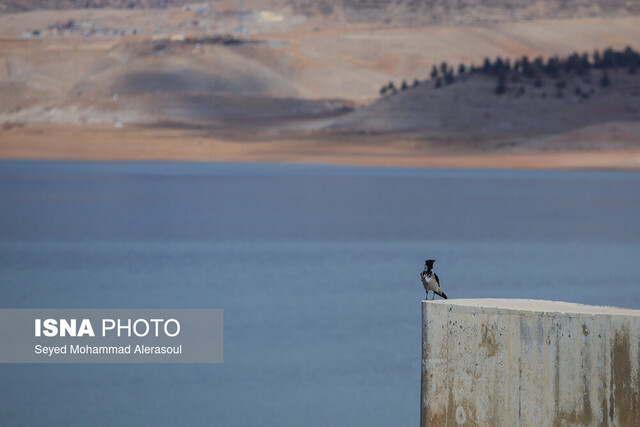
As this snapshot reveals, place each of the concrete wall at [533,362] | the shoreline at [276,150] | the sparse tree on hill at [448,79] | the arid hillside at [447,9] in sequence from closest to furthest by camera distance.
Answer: the concrete wall at [533,362] → the shoreline at [276,150] → the sparse tree on hill at [448,79] → the arid hillside at [447,9]

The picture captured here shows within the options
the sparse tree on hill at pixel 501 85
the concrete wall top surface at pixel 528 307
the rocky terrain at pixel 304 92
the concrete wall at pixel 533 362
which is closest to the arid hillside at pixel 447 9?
the rocky terrain at pixel 304 92

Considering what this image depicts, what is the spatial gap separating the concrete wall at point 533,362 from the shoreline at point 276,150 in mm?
55547

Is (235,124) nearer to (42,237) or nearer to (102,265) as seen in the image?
(42,237)

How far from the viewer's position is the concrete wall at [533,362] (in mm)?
7445

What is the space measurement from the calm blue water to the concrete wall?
186 inches

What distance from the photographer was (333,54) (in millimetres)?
119562

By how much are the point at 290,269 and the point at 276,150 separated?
46465mm

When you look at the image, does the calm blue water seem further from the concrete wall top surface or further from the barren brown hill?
the barren brown hill

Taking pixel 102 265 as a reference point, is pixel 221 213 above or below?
above

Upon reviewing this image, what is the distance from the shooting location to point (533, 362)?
24.9 ft

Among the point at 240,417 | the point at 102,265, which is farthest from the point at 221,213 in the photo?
the point at 240,417

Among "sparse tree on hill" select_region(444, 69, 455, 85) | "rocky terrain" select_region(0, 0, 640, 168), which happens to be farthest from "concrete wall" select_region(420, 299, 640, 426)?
"sparse tree on hill" select_region(444, 69, 455, 85)

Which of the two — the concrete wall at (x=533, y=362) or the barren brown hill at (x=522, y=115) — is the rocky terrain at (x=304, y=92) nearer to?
the barren brown hill at (x=522, y=115)

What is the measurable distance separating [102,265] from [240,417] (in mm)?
13695
